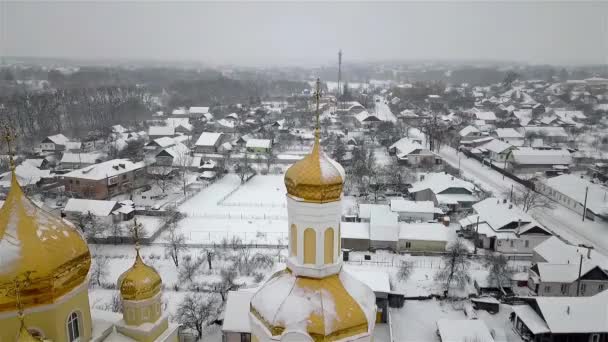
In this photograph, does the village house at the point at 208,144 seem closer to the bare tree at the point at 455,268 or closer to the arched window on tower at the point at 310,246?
the bare tree at the point at 455,268

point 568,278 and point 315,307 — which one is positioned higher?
point 315,307

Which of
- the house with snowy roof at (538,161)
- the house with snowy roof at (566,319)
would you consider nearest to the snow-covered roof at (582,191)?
the house with snowy roof at (538,161)

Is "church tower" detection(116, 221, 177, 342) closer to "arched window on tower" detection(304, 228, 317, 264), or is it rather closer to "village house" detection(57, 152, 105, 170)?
"arched window on tower" detection(304, 228, 317, 264)

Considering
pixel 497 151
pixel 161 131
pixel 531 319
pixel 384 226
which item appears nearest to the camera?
pixel 531 319

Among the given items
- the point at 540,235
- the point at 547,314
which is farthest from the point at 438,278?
the point at 540,235

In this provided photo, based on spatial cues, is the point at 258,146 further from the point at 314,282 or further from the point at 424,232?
the point at 314,282

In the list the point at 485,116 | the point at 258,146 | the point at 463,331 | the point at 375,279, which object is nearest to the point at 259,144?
the point at 258,146
